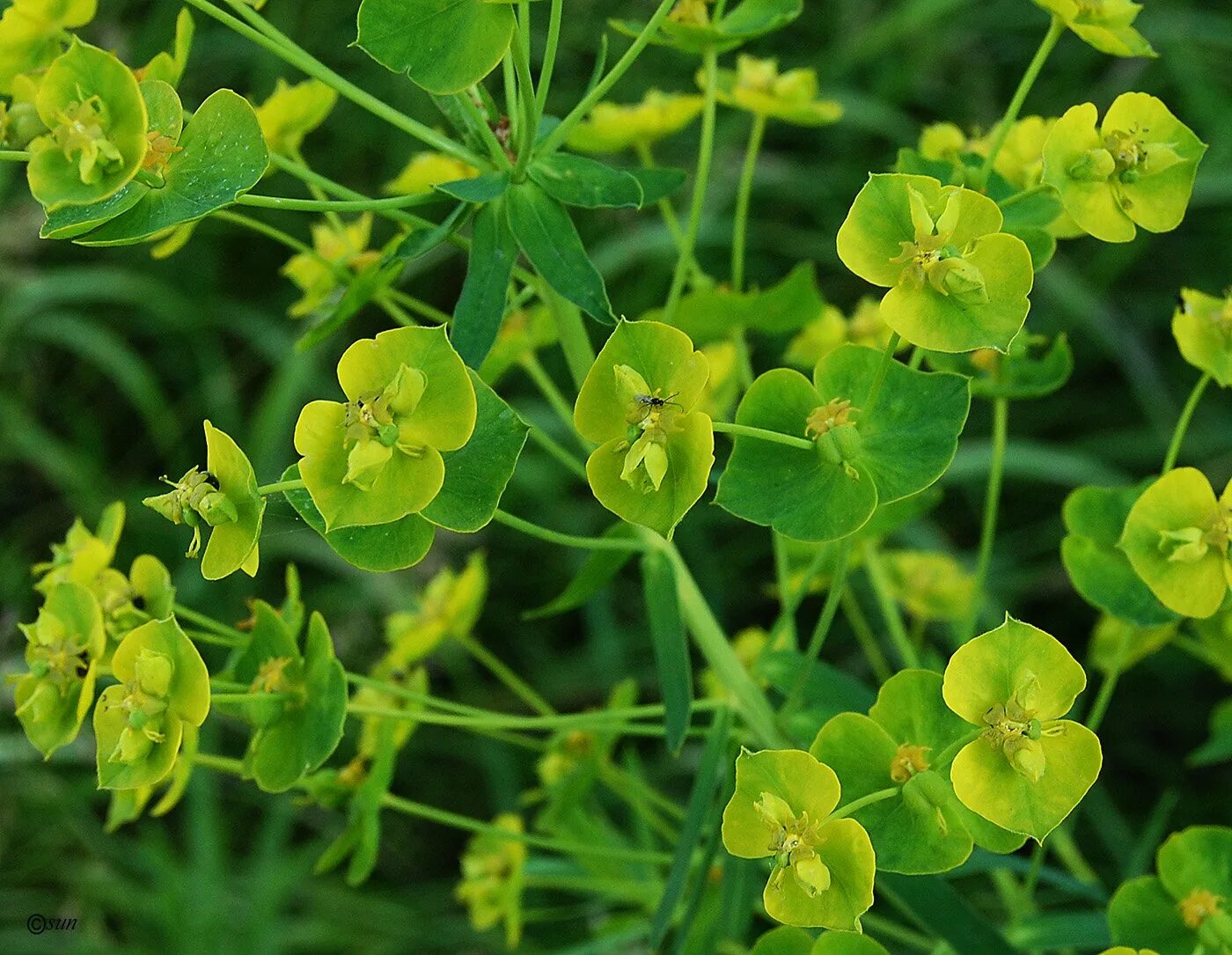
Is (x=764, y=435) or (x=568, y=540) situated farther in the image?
(x=568, y=540)

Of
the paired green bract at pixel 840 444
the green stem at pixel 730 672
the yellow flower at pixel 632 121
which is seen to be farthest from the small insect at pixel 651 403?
the yellow flower at pixel 632 121

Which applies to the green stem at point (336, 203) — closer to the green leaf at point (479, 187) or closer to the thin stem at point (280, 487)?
the green leaf at point (479, 187)

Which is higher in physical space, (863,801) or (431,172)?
(431,172)

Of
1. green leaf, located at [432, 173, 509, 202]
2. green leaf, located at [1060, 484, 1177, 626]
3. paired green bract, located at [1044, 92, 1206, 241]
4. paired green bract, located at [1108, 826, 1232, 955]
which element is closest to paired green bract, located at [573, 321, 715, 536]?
green leaf, located at [432, 173, 509, 202]

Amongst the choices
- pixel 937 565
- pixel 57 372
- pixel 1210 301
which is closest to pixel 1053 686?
pixel 1210 301

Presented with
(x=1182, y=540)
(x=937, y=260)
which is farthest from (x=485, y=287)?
(x=1182, y=540)

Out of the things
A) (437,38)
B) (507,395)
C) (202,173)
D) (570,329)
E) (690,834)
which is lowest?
(507,395)

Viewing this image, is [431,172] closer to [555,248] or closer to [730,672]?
[555,248]

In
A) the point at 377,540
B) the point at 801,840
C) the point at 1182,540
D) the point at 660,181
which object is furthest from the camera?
the point at 660,181
